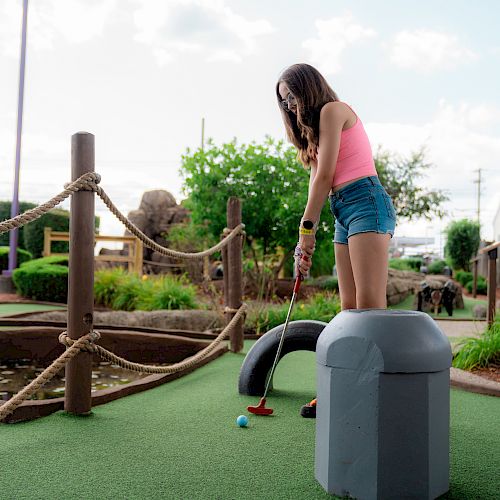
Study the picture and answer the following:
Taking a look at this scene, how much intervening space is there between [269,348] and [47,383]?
8.60 feet

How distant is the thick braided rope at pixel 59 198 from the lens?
2.87 metres

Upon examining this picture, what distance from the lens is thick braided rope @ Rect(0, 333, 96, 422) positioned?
291 cm

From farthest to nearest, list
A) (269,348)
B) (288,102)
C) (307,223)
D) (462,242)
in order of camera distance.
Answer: (462,242)
(269,348)
(288,102)
(307,223)

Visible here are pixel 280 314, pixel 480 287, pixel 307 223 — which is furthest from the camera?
pixel 480 287

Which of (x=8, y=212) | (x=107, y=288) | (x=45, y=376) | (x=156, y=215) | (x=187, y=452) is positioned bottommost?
(x=187, y=452)

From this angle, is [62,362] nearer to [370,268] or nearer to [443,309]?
[370,268]

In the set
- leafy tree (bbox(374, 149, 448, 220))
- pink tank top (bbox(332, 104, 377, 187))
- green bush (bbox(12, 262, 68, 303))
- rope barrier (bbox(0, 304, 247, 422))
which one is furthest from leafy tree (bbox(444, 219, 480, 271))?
pink tank top (bbox(332, 104, 377, 187))

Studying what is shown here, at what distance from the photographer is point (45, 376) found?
9.87 ft

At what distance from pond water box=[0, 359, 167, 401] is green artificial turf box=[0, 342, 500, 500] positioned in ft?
5.26

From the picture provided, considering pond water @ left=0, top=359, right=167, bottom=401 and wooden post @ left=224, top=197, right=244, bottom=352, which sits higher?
wooden post @ left=224, top=197, right=244, bottom=352

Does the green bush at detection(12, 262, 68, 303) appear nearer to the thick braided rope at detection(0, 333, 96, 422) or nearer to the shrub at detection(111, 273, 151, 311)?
the shrub at detection(111, 273, 151, 311)

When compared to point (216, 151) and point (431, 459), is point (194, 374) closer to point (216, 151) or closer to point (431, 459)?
point (431, 459)

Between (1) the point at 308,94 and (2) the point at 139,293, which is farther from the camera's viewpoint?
(2) the point at 139,293

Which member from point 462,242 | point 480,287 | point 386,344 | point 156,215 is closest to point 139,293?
point 386,344
